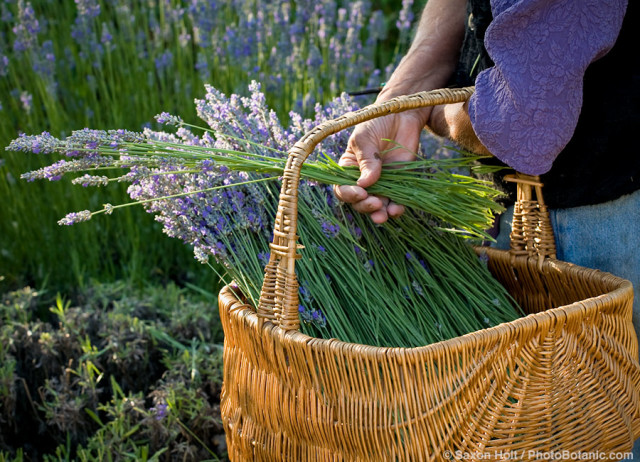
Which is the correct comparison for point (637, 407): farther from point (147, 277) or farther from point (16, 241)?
point (16, 241)

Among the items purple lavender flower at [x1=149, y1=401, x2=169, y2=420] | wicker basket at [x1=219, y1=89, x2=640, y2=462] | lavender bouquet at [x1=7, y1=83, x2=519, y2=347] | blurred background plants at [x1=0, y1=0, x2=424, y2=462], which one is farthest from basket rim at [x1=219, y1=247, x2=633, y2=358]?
blurred background plants at [x1=0, y1=0, x2=424, y2=462]

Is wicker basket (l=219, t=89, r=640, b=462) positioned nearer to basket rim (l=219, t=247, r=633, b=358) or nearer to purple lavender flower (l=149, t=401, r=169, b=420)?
basket rim (l=219, t=247, r=633, b=358)

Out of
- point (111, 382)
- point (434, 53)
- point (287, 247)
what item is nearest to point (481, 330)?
point (287, 247)

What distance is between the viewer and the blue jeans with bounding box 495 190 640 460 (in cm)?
120

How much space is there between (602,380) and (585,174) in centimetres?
38

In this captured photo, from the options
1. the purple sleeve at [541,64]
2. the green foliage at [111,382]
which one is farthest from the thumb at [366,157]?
the green foliage at [111,382]

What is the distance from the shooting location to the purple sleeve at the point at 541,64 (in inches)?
40.0

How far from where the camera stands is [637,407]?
45.8 inches

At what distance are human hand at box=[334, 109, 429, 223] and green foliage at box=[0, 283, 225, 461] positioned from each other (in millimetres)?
771

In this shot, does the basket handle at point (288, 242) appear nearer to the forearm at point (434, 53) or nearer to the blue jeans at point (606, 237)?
the forearm at point (434, 53)

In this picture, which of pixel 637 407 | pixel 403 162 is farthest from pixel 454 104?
pixel 637 407

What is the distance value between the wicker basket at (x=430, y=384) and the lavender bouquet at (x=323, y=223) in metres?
0.13

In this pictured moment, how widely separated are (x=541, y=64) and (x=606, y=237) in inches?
16.8

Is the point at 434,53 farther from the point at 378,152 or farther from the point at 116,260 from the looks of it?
the point at 116,260
